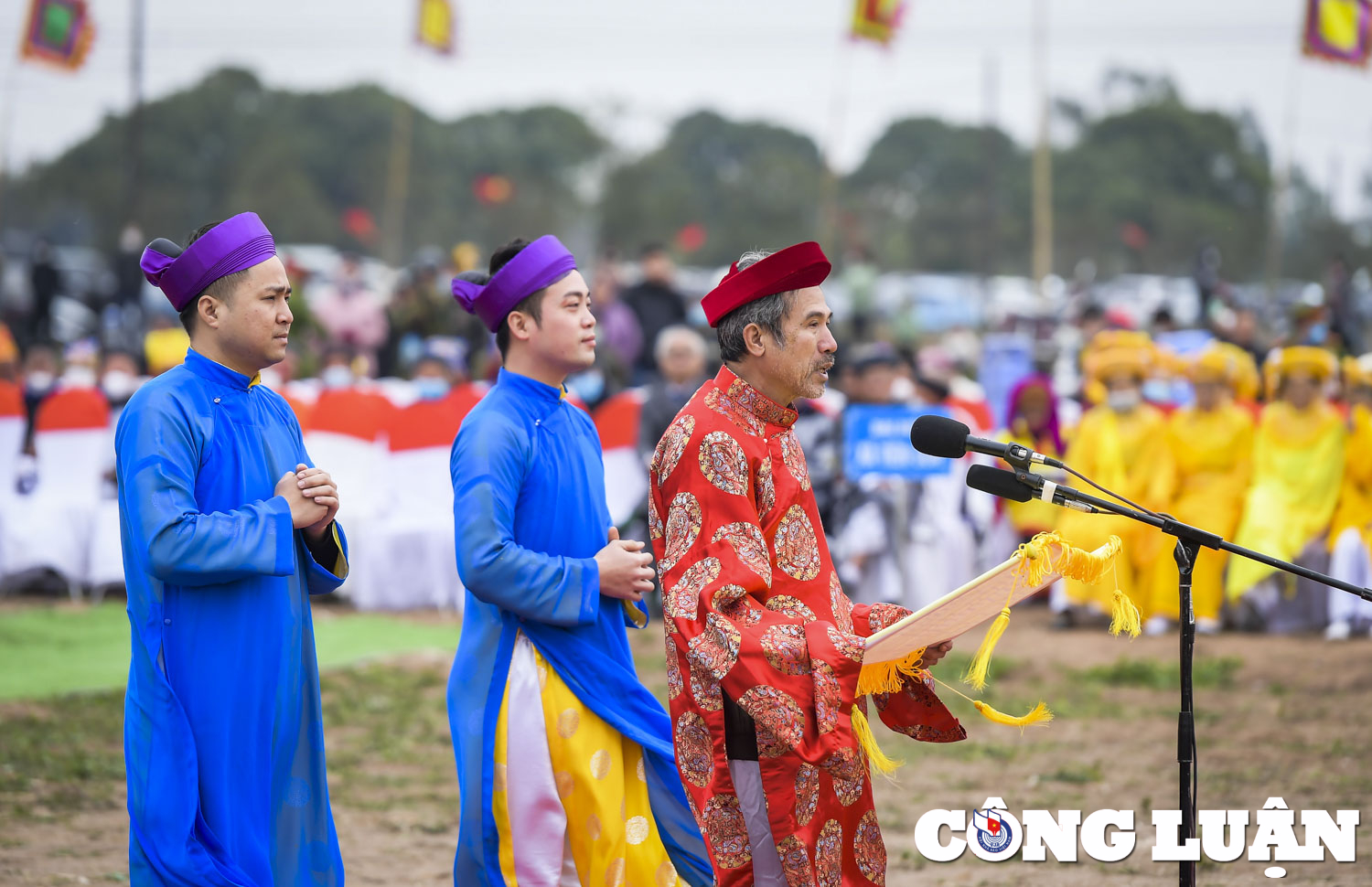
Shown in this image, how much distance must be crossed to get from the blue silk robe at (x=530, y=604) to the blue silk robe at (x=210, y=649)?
0.42m

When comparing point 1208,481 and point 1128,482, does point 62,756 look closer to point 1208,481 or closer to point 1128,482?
point 1128,482

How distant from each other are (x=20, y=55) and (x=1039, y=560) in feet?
58.0

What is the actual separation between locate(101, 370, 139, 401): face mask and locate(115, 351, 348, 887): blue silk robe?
29.8 feet

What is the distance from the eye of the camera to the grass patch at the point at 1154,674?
28.4ft

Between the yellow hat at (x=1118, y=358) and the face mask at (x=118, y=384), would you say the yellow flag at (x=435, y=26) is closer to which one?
the face mask at (x=118, y=384)

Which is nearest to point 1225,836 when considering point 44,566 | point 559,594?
point 559,594

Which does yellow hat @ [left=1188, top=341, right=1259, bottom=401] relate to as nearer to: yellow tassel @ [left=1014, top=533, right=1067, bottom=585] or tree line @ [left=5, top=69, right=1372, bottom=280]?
yellow tassel @ [left=1014, top=533, right=1067, bottom=585]

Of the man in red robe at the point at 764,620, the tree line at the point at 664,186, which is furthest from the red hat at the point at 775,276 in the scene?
the tree line at the point at 664,186

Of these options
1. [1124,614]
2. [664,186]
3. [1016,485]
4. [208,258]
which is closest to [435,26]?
[208,258]

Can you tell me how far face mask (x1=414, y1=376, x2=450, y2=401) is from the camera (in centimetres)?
1126

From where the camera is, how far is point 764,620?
127 inches

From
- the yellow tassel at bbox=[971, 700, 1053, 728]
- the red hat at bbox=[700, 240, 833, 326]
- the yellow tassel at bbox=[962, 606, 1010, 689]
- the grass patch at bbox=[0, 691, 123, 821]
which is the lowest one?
the grass patch at bbox=[0, 691, 123, 821]

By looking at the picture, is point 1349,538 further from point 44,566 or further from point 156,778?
point 44,566

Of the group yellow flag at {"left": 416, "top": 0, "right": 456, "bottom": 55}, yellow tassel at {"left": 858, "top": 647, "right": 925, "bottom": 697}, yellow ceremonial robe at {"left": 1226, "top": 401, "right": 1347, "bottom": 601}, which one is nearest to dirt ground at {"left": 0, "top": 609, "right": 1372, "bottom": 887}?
yellow ceremonial robe at {"left": 1226, "top": 401, "right": 1347, "bottom": 601}
